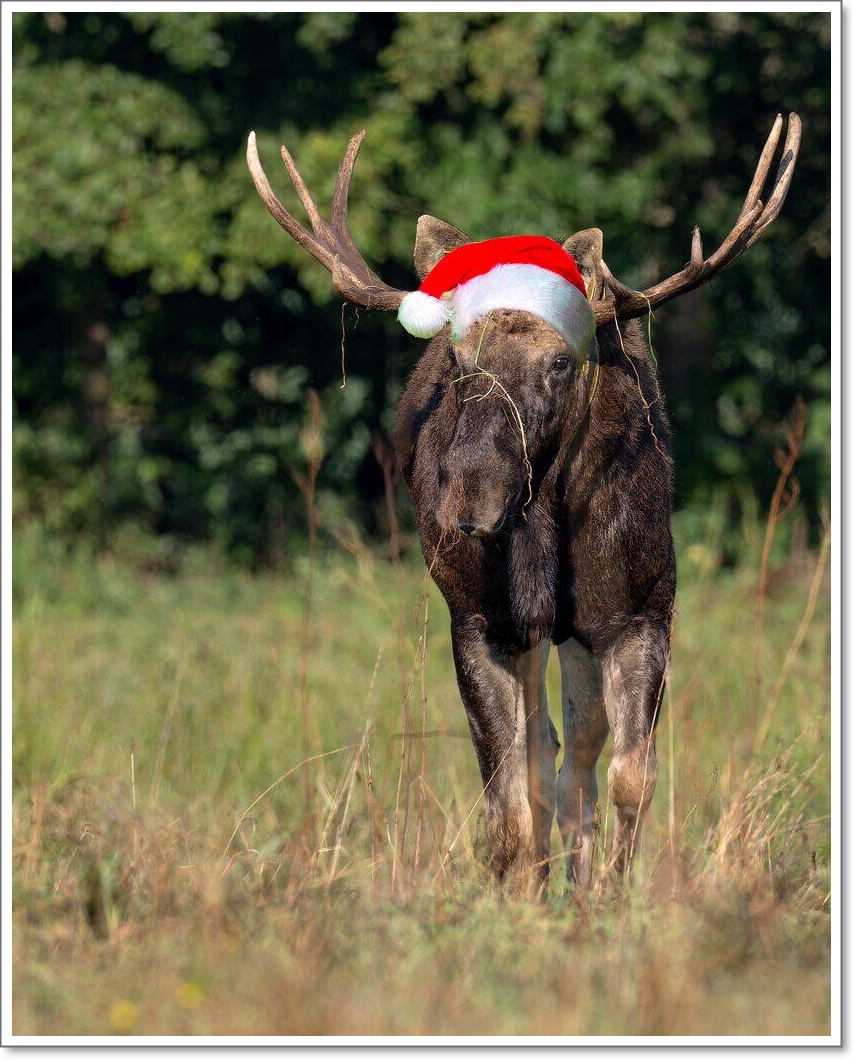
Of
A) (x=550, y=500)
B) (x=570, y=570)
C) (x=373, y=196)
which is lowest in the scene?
(x=570, y=570)

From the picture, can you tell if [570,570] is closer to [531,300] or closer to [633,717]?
[633,717]

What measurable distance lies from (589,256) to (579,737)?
1502 mm

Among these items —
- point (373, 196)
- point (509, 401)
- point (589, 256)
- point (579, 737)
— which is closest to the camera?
point (509, 401)

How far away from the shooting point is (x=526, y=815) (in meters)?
4.26

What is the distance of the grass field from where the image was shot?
316 centimetres

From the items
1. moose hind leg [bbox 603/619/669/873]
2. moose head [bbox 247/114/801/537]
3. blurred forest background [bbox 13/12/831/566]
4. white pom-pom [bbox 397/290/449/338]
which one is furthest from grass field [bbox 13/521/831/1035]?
blurred forest background [bbox 13/12/831/566]

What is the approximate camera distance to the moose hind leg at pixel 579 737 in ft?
15.2

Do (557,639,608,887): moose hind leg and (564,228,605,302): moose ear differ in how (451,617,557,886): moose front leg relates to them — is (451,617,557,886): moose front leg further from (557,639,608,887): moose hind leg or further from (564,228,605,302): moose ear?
(564,228,605,302): moose ear

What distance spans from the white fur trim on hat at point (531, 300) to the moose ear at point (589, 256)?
5.8 inches

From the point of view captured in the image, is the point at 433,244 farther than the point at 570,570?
Yes

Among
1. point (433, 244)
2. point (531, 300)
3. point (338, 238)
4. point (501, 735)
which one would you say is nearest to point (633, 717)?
point (501, 735)

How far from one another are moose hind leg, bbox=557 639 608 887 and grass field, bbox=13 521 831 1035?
0.58 feet

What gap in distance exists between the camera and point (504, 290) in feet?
13.2
